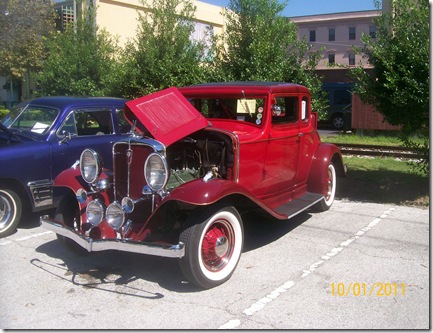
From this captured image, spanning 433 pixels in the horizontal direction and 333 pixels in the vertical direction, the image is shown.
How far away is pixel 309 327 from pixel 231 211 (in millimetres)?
1312

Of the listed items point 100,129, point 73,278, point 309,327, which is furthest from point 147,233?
point 100,129

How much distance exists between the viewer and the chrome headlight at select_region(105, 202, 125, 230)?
4.17m

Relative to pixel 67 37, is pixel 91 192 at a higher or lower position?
lower

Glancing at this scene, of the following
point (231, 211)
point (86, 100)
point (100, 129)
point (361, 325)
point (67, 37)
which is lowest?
point (361, 325)

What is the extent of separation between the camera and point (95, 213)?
432 centimetres

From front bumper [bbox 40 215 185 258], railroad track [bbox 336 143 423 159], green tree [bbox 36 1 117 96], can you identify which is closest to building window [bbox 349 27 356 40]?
railroad track [bbox 336 143 423 159]

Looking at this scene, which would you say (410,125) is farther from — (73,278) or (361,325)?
(73,278)

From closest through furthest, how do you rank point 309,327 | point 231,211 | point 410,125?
1. point 309,327
2. point 231,211
3. point 410,125

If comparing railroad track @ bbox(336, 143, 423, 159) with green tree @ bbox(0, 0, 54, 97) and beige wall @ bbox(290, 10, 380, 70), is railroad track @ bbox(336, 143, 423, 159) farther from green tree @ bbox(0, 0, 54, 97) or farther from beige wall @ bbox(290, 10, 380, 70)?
beige wall @ bbox(290, 10, 380, 70)

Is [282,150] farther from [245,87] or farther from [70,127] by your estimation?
[70,127]

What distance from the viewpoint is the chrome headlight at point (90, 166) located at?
15.1 ft

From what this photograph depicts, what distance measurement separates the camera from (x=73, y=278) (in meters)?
4.46

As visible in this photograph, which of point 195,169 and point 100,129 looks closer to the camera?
point 195,169

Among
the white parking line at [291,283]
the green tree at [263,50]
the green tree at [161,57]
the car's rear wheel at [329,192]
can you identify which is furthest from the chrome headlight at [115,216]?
the green tree at [161,57]
